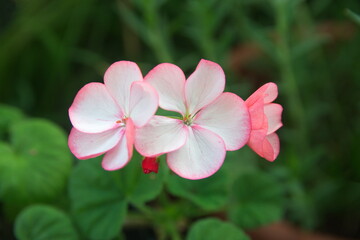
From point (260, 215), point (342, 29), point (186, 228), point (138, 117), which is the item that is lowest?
point (186, 228)

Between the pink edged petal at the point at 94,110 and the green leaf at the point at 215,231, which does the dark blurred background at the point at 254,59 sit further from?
the pink edged petal at the point at 94,110

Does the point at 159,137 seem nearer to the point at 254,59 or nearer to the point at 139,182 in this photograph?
the point at 139,182

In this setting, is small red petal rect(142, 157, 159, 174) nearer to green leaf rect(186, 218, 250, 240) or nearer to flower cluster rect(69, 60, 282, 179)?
flower cluster rect(69, 60, 282, 179)

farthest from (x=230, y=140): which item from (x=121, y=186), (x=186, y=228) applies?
(x=186, y=228)

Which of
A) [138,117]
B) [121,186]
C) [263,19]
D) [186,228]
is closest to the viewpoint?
[138,117]

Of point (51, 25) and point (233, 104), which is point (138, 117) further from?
point (51, 25)

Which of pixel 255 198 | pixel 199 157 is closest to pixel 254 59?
pixel 255 198

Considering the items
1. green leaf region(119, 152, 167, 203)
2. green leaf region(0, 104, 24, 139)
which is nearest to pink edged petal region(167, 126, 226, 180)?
green leaf region(119, 152, 167, 203)

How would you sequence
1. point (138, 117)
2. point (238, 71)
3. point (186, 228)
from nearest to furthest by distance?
1. point (138, 117)
2. point (186, 228)
3. point (238, 71)
